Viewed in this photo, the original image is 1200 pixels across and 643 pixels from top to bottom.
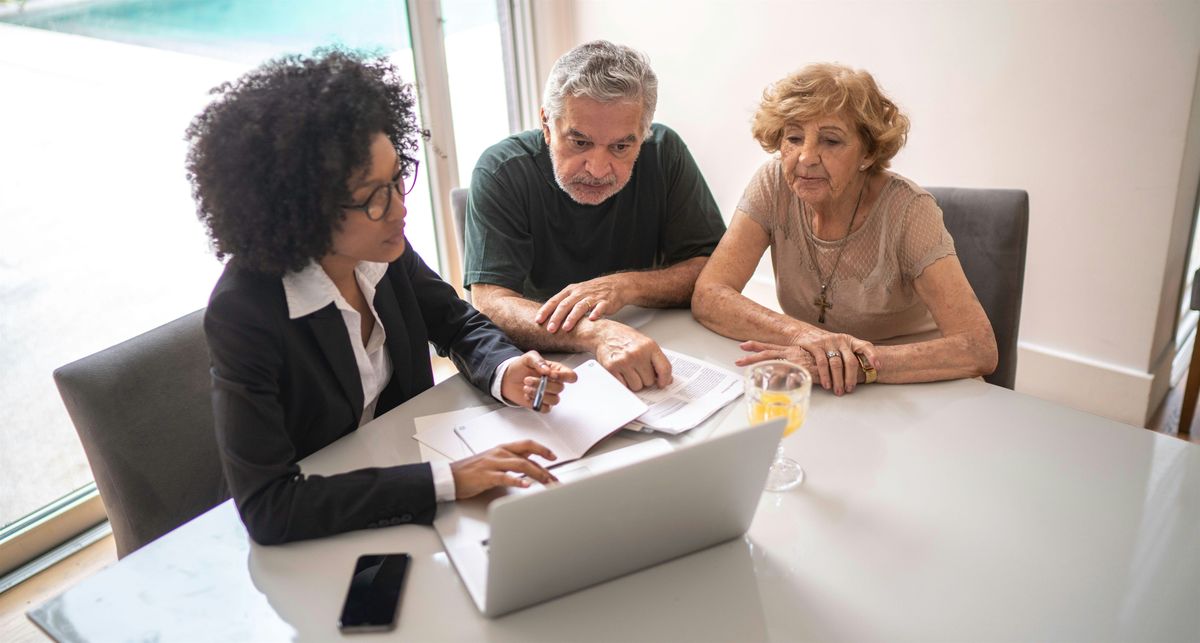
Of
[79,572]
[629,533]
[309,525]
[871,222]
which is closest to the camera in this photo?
[629,533]

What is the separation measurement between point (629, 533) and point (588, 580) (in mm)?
87

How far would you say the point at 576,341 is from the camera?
1526 millimetres

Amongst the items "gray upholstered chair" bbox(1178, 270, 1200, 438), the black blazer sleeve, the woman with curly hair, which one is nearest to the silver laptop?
the woman with curly hair

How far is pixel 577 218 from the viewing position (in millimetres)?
1974

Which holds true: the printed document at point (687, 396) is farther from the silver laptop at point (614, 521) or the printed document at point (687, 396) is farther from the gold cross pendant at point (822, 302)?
the gold cross pendant at point (822, 302)

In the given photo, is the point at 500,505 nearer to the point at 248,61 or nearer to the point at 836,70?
the point at 836,70

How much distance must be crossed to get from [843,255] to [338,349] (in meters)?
1.11

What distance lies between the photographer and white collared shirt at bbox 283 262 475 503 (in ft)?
3.39

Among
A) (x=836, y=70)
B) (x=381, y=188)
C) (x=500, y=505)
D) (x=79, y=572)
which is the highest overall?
(x=836, y=70)

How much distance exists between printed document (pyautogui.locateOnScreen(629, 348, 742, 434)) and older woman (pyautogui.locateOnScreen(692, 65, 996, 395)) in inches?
3.5

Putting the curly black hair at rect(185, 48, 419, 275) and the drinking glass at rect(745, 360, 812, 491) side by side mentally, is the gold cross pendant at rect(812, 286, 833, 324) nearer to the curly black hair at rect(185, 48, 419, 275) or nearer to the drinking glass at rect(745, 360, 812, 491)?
the drinking glass at rect(745, 360, 812, 491)

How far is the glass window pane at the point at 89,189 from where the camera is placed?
6.54ft

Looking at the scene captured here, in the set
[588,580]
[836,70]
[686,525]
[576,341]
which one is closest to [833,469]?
[686,525]

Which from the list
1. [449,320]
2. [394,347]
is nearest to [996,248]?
[449,320]
